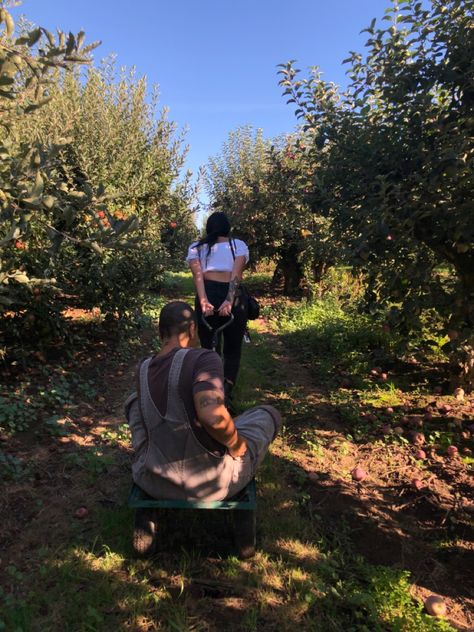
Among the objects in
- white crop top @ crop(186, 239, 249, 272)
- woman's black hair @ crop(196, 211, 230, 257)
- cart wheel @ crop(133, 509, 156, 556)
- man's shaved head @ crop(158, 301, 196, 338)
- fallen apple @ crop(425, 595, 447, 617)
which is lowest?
fallen apple @ crop(425, 595, 447, 617)

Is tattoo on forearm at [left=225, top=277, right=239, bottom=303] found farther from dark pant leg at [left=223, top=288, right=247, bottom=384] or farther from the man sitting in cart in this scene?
A: the man sitting in cart

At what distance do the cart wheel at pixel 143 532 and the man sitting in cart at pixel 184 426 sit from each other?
0.48 ft

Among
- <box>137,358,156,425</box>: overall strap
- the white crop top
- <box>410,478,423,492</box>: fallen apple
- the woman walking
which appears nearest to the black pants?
the woman walking

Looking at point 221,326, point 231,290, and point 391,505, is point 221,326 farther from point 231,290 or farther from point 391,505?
point 391,505

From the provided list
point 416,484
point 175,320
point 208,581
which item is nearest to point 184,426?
point 175,320

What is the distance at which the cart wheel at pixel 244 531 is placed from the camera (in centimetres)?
239

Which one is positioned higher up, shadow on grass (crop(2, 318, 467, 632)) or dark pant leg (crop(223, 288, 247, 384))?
dark pant leg (crop(223, 288, 247, 384))

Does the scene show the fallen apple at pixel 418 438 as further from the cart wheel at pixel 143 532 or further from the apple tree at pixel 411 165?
the cart wheel at pixel 143 532

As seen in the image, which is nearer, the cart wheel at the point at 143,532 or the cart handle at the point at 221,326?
the cart wheel at the point at 143,532

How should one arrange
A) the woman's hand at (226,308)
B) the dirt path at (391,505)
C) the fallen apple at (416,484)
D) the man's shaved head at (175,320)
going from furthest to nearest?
the woman's hand at (226,308)
the fallen apple at (416,484)
the dirt path at (391,505)
the man's shaved head at (175,320)

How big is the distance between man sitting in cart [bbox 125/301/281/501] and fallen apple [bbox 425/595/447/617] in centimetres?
105

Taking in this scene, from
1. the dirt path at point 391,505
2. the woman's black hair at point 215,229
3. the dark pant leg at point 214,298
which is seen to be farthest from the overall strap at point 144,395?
the woman's black hair at point 215,229

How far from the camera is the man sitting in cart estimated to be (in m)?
2.14

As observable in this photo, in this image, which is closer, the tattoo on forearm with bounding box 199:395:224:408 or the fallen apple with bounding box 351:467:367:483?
the tattoo on forearm with bounding box 199:395:224:408
